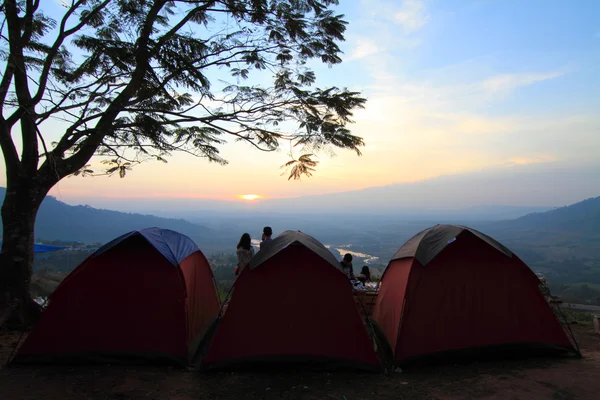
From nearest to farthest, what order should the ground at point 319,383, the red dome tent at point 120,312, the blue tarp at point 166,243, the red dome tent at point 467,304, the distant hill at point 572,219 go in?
1. the ground at point 319,383
2. the red dome tent at point 120,312
3. the red dome tent at point 467,304
4. the blue tarp at point 166,243
5. the distant hill at point 572,219

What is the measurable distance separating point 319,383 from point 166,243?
10.6ft

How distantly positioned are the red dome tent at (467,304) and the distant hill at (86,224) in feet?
246

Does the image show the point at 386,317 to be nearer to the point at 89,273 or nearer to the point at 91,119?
the point at 89,273

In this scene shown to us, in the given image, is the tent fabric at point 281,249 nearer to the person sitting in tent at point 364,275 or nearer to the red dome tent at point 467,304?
the red dome tent at point 467,304

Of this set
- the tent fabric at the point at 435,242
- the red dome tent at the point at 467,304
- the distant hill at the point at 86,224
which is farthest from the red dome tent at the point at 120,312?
the distant hill at the point at 86,224

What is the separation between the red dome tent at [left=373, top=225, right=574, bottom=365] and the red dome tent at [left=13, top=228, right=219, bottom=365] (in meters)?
3.36

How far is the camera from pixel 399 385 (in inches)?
183

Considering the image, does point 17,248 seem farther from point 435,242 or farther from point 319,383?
point 435,242

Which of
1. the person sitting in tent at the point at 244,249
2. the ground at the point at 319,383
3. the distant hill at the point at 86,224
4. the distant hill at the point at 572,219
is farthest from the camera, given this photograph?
the distant hill at the point at 572,219

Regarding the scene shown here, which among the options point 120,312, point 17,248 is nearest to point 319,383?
point 120,312

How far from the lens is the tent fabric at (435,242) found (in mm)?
5642

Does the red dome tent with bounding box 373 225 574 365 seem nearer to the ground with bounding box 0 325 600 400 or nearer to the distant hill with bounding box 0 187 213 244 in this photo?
the ground with bounding box 0 325 600 400

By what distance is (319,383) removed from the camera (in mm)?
4758

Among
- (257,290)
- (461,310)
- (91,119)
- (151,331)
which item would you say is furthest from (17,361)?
(461,310)
